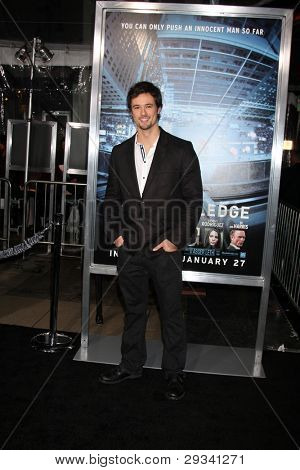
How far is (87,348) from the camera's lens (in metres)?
4.03

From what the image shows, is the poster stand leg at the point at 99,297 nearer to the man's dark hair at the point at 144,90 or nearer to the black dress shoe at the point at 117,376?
the black dress shoe at the point at 117,376

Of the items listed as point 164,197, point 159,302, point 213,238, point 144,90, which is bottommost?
point 159,302

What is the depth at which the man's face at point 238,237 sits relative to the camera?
372cm

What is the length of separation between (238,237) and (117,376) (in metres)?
1.45

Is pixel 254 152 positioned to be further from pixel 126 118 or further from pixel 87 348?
pixel 87 348

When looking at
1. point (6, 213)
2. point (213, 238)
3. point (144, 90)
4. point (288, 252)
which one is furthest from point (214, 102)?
point (6, 213)

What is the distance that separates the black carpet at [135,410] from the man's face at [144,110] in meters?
1.94

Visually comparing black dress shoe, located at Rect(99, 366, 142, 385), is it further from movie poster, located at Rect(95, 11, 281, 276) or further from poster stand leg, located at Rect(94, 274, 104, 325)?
poster stand leg, located at Rect(94, 274, 104, 325)

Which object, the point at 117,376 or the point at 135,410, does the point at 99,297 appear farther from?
the point at 135,410

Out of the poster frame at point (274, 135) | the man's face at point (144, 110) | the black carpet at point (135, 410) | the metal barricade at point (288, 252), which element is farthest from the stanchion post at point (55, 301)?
the metal barricade at point (288, 252)

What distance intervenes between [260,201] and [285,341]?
1.80 metres

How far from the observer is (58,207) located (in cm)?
900

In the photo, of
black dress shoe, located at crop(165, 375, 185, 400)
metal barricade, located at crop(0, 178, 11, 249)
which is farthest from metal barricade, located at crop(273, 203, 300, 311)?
→ metal barricade, located at crop(0, 178, 11, 249)
